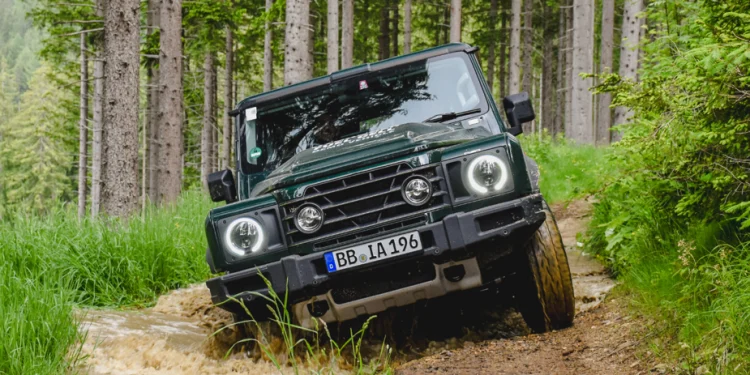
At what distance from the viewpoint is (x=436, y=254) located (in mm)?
3539

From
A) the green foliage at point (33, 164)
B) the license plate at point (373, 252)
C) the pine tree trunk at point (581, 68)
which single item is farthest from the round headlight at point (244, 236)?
the green foliage at point (33, 164)

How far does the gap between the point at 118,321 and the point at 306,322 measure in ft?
5.81

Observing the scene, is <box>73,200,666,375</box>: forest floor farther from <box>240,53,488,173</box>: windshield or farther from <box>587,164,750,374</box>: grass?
<box>240,53,488,173</box>: windshield

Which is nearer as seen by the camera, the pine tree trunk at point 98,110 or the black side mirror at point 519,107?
the black side mirror at point 519,107

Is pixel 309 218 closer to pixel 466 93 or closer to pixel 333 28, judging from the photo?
pixel 466 93

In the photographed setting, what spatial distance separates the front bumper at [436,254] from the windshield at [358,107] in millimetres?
1353

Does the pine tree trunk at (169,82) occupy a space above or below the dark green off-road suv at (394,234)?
above

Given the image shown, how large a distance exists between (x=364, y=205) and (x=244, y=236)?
71 cm

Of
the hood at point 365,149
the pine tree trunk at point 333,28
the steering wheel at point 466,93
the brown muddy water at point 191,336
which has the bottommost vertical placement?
the brown muddy water at point 191,336

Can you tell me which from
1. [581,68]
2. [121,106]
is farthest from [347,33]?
[121,106]

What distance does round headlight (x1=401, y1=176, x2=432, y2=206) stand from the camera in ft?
11.9

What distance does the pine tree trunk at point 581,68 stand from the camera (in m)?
18.3

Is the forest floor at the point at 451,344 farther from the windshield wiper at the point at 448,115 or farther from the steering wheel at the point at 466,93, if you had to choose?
the steering wheel at the point at 466,93

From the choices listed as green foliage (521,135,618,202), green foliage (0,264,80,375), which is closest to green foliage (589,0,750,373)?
green foliage (0,264,80,375)
